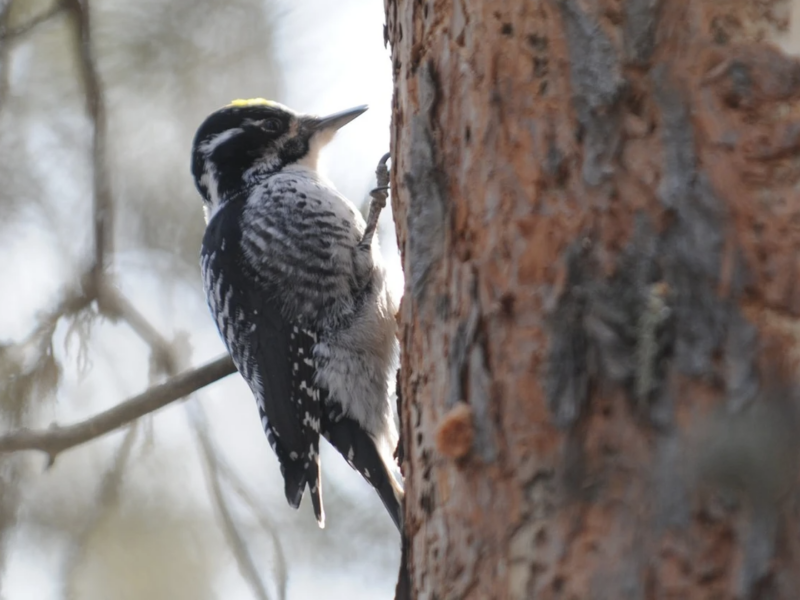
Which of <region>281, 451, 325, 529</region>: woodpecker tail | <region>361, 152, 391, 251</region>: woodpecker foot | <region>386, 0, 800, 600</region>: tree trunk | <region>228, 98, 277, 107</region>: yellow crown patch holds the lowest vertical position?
<region>281, 451, 325, 529</region>: woodpecker tail

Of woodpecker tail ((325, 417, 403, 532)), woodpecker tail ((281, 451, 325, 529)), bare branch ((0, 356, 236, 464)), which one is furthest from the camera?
woodpecker tail ((281, 451, 325, 529))

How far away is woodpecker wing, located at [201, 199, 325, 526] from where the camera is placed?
3051mm

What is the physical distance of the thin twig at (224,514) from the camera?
9.86ft

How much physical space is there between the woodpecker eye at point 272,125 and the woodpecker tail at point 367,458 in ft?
3.75

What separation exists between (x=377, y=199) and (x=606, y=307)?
1.96 meters

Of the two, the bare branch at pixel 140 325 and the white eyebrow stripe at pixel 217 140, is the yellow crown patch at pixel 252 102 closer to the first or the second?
the white eyebrow stripe at pixel 217 140

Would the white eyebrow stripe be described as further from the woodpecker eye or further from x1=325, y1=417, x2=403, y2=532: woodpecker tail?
x1=325, y1=417, x2=403, y2=532: woodpecker tail

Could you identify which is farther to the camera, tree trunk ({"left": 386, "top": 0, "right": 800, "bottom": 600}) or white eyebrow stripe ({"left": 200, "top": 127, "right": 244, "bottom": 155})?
white eyebrow stripe ({"left": 200, "top": 127, "right": 244, "bottom": 155})

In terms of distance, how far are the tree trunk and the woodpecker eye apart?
2047 mm

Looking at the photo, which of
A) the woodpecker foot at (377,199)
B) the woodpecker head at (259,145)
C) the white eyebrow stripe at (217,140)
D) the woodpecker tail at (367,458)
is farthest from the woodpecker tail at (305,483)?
the white eyebrow stripe at (217,140)

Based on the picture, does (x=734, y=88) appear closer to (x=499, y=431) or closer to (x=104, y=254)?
(x=499, y=431)

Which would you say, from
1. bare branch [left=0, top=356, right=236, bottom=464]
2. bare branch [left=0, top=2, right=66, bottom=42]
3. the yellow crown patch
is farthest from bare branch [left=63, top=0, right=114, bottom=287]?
bare branch [left=0, top=356, right=236, bottom=464]

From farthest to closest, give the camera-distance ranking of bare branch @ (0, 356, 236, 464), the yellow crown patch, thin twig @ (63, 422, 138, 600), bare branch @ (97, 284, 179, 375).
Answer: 1. the yellow crown patch
2. thin twig @ (63, 422, 138, 600)
3. bare branch @ (97, 284, 179, 375)
4. bare branch @ (0, 356, 236, 464)

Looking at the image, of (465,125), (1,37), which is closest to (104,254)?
(1,37)
